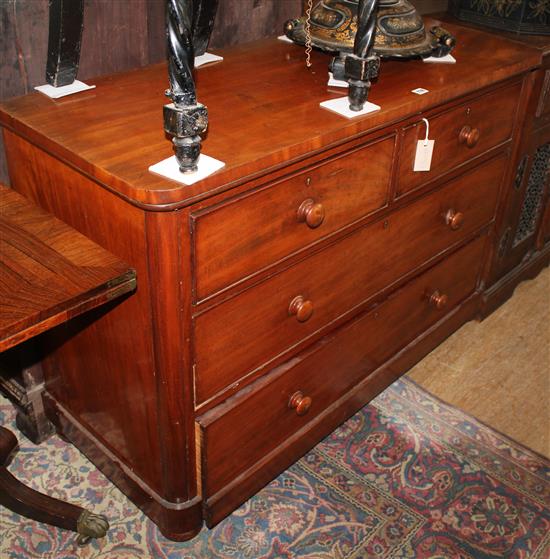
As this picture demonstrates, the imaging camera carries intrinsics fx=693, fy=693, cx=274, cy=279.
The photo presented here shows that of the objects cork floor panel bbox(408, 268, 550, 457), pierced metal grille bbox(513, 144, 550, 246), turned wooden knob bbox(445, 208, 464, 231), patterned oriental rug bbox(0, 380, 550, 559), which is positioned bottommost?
cork floor panel bbox(408, 268, 550, 457)

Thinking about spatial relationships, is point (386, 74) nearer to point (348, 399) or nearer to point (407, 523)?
point (348, 399)

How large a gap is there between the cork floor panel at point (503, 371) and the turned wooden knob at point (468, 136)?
0.91 metres

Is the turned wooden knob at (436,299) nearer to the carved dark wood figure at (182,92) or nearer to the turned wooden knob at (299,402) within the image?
the turned wooden knob at (299,402)

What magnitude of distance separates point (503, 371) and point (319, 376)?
0.97 m

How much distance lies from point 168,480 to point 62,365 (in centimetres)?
48

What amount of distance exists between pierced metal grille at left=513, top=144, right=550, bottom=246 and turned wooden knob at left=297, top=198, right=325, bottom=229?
1419 millimetres

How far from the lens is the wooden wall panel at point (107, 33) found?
1.73m

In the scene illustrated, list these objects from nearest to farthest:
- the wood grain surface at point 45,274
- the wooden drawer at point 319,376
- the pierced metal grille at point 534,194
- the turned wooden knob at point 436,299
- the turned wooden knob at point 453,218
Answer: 1. the wood grain surface at point 45,274
2. the wooden drawer at point 319,376
3. the turned wooden knob at point 453,218
4. the turned wooden knob at point 436,299
5. the pierced metal grille at point 534,194

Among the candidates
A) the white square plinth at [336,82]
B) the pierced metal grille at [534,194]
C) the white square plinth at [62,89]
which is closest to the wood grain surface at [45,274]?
the white square plinth at [62,89]

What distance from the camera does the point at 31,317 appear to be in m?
1.26

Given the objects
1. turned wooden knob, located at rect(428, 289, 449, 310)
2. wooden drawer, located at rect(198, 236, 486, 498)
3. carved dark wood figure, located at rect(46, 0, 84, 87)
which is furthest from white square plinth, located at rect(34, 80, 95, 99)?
turned wooden knob, located at rect(428, 289, 449, 310)

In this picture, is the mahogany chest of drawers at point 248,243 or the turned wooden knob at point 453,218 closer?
the mahogany chest of drawers at point 248,243

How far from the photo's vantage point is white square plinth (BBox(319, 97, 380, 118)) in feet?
5.65

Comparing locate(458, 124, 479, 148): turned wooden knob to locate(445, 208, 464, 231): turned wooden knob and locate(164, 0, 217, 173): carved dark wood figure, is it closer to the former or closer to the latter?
locate(445, 208, 464, 231): turned wooden knob
